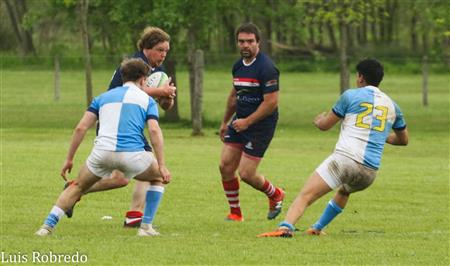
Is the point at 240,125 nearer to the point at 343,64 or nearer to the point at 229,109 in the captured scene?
the point at 229,109

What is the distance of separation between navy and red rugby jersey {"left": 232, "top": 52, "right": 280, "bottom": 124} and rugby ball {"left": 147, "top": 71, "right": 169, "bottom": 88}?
1.57 m

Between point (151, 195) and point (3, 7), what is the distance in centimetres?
5577

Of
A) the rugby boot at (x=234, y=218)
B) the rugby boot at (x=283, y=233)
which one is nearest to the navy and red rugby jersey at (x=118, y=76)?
the rugby boot at (x=283, y=233)

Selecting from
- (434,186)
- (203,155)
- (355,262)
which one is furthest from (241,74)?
(203,155)

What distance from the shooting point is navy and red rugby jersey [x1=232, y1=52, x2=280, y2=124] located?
13.1m

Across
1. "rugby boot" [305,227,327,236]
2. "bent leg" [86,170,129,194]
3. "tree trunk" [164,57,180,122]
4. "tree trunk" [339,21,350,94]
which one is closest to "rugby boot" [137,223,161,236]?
"bent leg" [86,170,129,194]

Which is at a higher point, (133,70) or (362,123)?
(133,70)

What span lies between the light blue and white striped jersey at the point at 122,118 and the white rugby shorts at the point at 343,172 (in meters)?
1.71

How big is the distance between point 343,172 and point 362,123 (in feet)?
1.61

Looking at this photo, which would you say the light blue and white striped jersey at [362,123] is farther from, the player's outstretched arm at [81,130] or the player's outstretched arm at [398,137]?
the player's outstretched arm at [81,130]

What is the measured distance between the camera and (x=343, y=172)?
11.1 meters

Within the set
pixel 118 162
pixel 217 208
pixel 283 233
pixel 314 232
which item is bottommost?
pixel 217 208

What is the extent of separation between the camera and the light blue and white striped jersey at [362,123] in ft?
36.4

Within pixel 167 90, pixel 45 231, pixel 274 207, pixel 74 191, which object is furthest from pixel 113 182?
pixel 274 207
